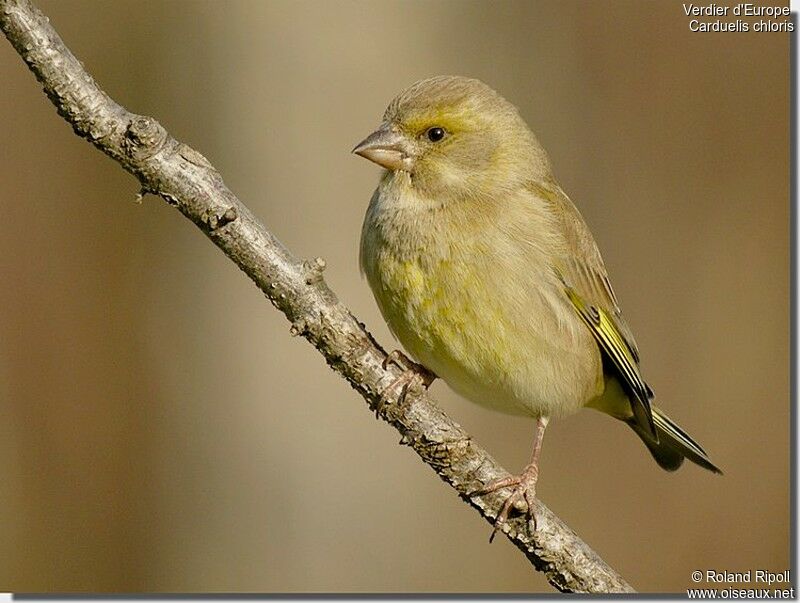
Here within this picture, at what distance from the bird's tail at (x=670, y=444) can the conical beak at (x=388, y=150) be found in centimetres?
165

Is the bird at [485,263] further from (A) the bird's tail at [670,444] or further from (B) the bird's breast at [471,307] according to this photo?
(A) the bird's tail at [670,444]

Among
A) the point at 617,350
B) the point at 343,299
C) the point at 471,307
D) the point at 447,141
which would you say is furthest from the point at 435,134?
the point at 343,299

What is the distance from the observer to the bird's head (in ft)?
15.8

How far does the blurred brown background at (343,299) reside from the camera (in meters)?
7.50

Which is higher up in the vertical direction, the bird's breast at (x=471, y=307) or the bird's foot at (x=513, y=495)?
the bird's breast at (x=471, y=307)

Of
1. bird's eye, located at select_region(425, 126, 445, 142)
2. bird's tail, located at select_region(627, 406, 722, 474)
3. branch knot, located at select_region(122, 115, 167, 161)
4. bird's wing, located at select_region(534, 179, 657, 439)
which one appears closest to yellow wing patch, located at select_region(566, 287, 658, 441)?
bird's wing, located at select_region(534, 179, 657, 439)

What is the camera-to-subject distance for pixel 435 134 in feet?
16.0

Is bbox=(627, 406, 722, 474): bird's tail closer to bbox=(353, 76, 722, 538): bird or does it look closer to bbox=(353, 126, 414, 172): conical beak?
bbox=(353, 76, 722, 538): bird

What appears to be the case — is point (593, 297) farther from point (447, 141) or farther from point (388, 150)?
point (388, 150)

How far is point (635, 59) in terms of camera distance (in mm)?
11297

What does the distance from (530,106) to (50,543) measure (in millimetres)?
5520

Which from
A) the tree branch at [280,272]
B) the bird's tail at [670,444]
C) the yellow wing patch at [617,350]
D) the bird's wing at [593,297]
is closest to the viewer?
the tree branch at [280,272]

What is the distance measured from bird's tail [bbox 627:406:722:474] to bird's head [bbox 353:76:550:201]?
4.34 feet

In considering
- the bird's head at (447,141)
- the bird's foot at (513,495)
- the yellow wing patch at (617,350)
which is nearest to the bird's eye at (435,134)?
the bird's head at (447,141)
